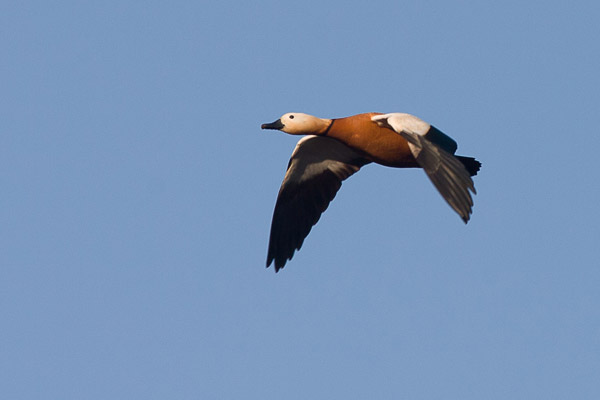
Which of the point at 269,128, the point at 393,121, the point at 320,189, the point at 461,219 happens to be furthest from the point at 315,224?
the point at 461,219

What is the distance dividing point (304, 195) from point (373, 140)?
6.64 ft

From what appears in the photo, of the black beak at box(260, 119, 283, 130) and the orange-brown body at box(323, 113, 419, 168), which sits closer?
the orange-brown body at box(323, 113, 419, 168)

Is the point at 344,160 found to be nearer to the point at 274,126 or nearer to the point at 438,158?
the point at 274,126

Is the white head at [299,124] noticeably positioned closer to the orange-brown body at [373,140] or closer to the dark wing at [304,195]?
the orange-brown body at [373,140]

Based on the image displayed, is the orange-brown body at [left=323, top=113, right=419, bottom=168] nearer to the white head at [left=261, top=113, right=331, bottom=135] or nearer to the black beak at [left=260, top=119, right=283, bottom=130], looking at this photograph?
the white head at [left=261, top=113, right=331, bottom=135]

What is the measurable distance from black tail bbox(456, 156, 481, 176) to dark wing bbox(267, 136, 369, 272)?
1.57 m

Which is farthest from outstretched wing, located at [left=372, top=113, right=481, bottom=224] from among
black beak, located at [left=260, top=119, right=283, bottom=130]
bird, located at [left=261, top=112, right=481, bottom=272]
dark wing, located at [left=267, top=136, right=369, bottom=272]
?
dark wing, located at [left=267, top=136, right=369, bottom=272]

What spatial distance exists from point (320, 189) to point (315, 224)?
0.50m

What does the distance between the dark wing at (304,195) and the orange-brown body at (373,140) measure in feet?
4.35

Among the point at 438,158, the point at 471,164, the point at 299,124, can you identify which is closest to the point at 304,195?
the point at 299,124

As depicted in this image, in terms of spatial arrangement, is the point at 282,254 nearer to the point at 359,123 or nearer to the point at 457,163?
the point at 359,123

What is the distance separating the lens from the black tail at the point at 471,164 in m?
15.0

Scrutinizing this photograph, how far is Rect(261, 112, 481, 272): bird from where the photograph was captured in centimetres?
1260

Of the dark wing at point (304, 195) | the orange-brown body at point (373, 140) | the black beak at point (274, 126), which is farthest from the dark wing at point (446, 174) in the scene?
the dark wing at point (304, 195)
